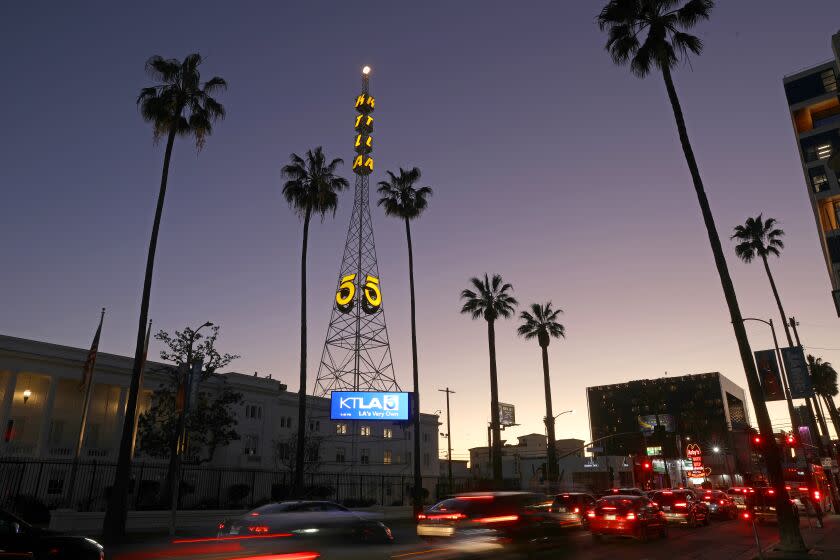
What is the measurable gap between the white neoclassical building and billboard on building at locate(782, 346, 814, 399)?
3323 cm

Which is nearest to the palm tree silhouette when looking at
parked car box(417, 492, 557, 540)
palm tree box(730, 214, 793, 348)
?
palm tree box(730, 214, 793, 348)

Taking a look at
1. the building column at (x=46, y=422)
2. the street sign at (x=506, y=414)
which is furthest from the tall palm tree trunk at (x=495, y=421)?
the street sign at (x=506, y=414)

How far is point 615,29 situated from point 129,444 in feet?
91.5

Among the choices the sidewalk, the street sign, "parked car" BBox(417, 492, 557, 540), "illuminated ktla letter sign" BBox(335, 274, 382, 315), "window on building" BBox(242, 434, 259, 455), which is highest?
"illuminated ktla letter sign" BBox(335, 274, 382, 315)

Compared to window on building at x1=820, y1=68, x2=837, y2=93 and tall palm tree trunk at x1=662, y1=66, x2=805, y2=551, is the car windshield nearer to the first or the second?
tall palm tree trunk at x1=662, y1=66, x2=805, y2=551

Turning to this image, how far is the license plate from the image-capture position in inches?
534

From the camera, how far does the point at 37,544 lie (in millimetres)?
11180

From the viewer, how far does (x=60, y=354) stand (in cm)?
3994

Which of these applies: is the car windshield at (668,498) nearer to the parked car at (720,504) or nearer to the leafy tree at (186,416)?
the parked car at (720,504)

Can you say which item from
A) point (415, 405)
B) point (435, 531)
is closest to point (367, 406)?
point (415, 405)

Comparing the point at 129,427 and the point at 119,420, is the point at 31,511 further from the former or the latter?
the point at 119,420

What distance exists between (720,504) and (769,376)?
15727mm

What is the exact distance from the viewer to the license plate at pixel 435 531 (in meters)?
13.6

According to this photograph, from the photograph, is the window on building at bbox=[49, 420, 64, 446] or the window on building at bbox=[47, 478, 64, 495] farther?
the window on building at bbox=[49, 420, 64, 446]
